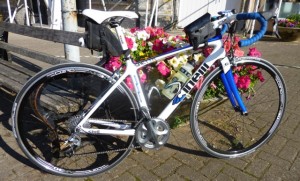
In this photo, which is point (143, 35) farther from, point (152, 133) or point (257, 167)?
point (257, 167)

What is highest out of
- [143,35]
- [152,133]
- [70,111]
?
[143,35]

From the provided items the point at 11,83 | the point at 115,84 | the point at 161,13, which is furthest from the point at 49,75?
the point at 161,13

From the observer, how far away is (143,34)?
10.1ft

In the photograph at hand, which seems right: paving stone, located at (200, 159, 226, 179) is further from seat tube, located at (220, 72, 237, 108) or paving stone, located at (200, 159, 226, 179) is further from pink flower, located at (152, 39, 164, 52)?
pink flower, located at (152, 39, 164, 52)

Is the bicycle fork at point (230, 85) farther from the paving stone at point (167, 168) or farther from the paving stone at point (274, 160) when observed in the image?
the paving stone at point (167, 168)

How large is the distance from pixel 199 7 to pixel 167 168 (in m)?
8.48

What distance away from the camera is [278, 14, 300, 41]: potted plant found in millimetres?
9172

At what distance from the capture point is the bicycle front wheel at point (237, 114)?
248 centimetres

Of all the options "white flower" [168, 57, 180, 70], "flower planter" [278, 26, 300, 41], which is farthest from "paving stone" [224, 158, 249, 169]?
"flower planter" [278, 26, 300, 41]

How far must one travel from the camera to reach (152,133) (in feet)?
7.81

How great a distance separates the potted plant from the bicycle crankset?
8438 mm

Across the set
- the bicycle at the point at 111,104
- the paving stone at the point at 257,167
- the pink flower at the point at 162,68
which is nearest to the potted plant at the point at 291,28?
the bicycle at the point at 111,104

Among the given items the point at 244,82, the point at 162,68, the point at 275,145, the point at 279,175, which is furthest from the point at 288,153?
the point at 162,68

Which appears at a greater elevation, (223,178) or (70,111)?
(70,111)
